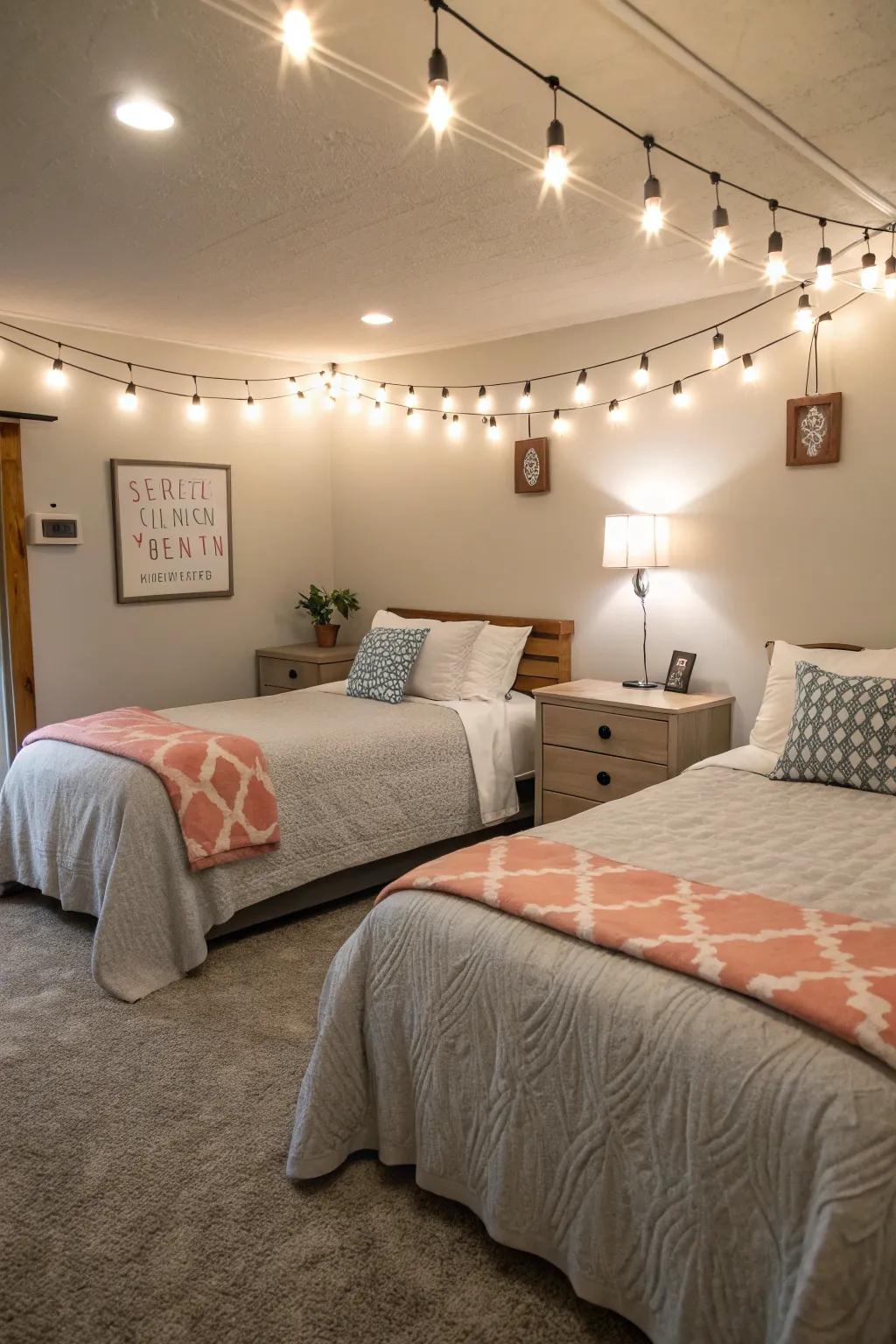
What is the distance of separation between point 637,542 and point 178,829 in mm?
2136

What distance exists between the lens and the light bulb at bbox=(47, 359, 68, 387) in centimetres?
423

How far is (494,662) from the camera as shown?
443 centimetres

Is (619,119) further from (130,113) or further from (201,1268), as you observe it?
(201,1268)

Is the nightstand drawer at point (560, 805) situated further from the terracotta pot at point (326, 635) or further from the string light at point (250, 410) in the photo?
the string light at point (250, 410)

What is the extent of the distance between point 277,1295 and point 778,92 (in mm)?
2627

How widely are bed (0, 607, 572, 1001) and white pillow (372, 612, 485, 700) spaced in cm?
15

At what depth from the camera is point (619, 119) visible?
85.6 inches

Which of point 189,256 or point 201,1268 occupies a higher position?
point 189,256

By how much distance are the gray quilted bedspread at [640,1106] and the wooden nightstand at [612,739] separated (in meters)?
1.22

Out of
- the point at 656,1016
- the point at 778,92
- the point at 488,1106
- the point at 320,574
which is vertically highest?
the point at 778,92

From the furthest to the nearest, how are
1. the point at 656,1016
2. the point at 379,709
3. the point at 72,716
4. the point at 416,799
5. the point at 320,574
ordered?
the point at 320,574
the point at 72,716
the point at 379,709
the point at 416,799
the point at 656,1016

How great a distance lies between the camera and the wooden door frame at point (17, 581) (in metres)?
4.12

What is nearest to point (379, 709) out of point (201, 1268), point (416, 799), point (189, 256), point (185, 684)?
point (416, 799)

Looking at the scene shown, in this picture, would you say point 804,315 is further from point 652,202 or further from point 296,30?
point 296,30
